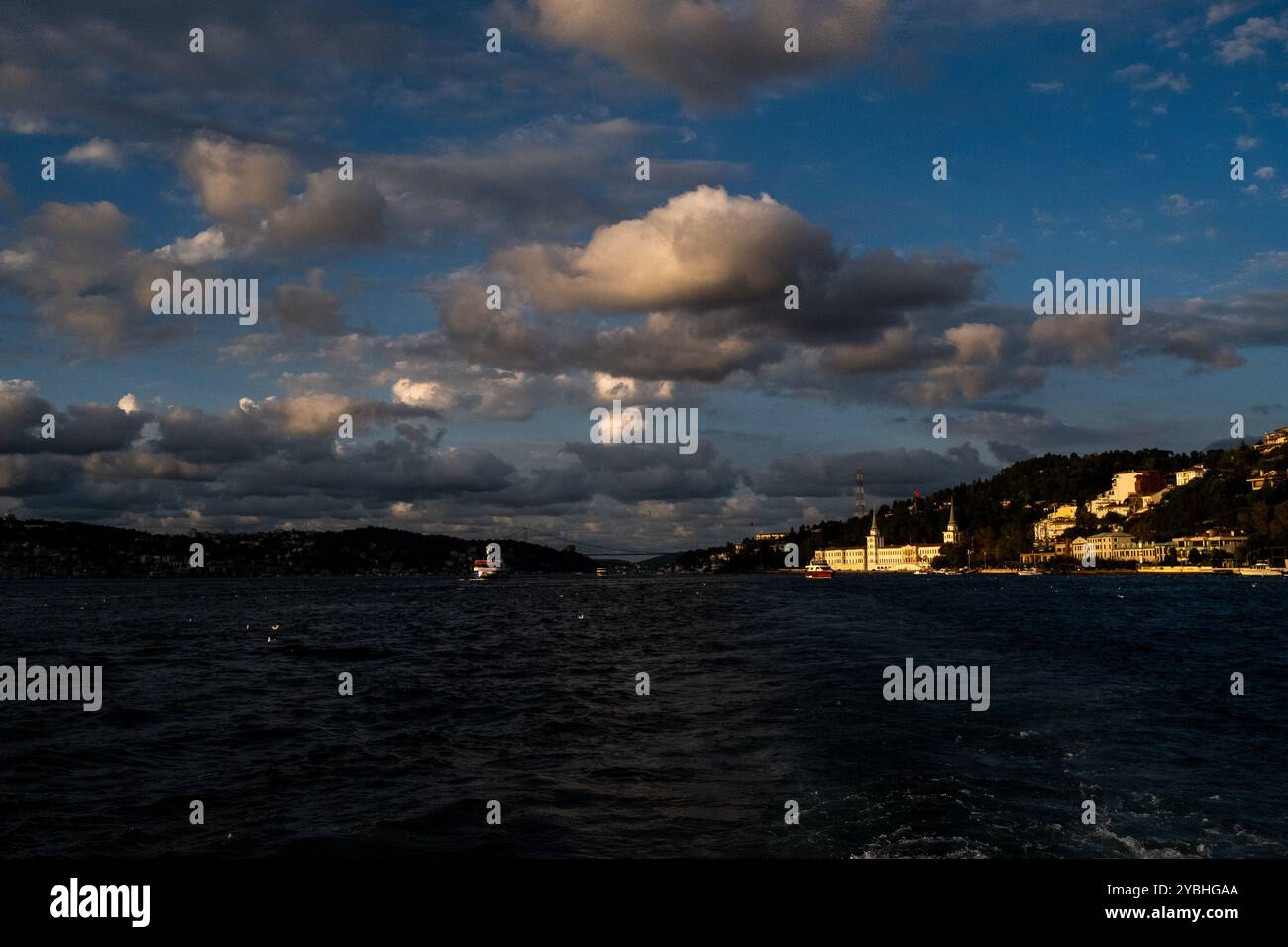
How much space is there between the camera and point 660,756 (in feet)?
59.5

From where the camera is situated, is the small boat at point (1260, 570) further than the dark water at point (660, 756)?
Yes

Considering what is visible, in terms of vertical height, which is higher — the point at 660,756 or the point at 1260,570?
the point at 660,756

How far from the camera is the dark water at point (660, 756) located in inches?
518

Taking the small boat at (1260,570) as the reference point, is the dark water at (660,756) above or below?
above

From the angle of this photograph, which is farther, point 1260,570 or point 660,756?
point 1260,570

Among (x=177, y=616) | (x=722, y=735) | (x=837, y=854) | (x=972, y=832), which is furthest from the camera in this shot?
(x=177, y=616)

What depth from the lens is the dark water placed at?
518 inches

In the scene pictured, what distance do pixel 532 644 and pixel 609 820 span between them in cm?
3342

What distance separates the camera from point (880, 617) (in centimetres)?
6388

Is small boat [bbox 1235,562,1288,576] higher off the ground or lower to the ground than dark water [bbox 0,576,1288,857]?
lower

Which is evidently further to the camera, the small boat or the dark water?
the small boat
